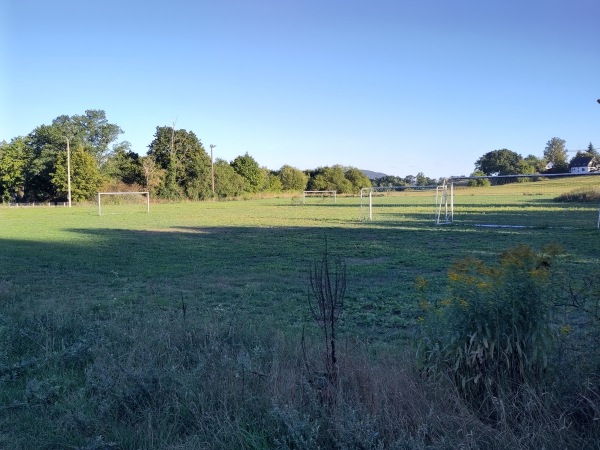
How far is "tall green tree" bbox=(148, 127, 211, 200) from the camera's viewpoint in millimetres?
77625

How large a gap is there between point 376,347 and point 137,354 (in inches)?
98.7

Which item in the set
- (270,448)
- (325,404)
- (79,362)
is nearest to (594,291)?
(325,404)

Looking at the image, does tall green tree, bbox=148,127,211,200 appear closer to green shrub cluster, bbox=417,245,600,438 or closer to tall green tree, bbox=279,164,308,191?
tall green tree, bbox=279,164,308,191

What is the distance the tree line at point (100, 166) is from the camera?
2876 inches

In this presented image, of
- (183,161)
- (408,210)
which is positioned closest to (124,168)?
(183,161)

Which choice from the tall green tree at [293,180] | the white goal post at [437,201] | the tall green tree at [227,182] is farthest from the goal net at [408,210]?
the tall green tree at [227,182]

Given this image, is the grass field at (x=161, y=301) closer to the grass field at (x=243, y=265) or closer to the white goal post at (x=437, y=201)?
the grass field at (x=243, y=265)

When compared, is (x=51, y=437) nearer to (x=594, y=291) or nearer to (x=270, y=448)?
(x=270, y=448)

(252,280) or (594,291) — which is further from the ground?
(594,291)

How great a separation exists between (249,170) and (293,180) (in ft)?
42.4

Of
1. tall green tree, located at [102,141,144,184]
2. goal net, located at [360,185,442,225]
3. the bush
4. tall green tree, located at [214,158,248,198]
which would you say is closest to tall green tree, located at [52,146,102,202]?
tall green tree, located at [102,141,144,184]

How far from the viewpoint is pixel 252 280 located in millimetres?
11688

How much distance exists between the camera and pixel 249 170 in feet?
303

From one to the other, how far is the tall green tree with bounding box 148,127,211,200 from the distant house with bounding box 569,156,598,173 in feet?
187
